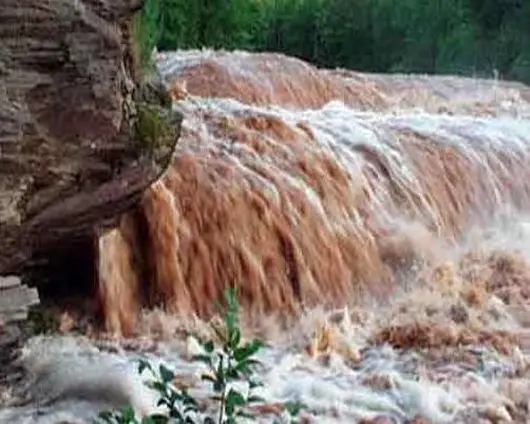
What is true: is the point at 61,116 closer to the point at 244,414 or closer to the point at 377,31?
the point at 244,414

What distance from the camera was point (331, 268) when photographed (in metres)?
5.71

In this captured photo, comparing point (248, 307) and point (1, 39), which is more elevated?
point (1, 39)

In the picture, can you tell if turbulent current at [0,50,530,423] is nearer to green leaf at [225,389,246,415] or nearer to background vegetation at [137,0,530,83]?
green leaf at [225,389,246,415]

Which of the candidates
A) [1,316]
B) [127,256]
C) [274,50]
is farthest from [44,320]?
[274,50]

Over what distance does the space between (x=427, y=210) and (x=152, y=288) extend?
1837 millimetres

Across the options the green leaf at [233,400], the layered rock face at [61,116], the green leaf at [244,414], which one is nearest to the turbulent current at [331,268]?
the green leaf at [244,414]

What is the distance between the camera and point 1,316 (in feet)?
13.1

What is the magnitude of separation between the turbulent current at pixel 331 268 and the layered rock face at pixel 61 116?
51 cm

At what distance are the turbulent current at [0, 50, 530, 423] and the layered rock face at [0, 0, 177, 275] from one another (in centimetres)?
51

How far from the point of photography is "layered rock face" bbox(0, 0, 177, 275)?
400cm

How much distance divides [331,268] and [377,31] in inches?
285

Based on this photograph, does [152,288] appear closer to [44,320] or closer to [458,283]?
[44,320]

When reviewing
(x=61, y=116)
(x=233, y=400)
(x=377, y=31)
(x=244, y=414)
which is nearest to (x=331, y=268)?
(x=61, y=116)

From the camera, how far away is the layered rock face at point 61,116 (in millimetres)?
4004
